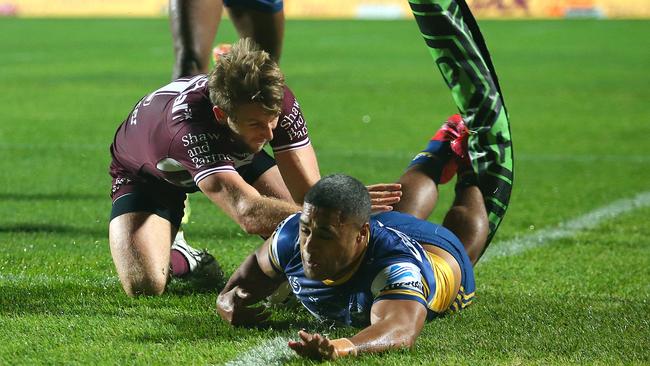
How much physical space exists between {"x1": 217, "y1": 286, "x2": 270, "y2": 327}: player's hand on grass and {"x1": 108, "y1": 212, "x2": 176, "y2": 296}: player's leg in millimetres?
665

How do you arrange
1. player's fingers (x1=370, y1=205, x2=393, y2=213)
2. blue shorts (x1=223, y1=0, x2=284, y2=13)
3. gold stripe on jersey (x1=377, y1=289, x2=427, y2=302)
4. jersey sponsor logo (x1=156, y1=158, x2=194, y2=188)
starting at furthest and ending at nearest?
blue shorts (x1=223, y1=0, x2=284, y2=13), jersey sponsor logo (x1=156, y1=158, x2=194, y2=188), player's fingers (x1=370, y1=205, x2=393, y2=213), gold stripe on jersey (x1=377, y1=289, x2=427, y2=302)

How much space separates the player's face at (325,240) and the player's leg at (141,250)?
1182 millimetres

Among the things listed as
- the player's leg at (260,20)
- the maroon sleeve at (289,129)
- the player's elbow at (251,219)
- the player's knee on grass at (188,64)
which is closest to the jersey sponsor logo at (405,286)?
the player's elbow at (251,219)

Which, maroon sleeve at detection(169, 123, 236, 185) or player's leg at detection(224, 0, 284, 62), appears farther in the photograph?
player's leg at detection(224, 0, 284, 62)

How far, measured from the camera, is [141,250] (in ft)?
16.7

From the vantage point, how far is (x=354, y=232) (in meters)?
3.87

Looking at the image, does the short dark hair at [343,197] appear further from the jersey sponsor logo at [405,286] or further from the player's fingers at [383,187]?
the player's fingers at [383,187]

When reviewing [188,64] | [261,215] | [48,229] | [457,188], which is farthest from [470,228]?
[48,229]

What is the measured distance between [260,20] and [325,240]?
10.2 ft

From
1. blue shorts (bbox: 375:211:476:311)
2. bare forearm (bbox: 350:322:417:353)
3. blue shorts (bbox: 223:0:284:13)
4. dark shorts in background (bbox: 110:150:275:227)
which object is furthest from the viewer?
blue shorts (bbox: 223:0:284:13)

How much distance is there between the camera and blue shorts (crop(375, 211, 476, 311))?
4.56 meters

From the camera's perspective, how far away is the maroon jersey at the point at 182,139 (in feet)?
15.0

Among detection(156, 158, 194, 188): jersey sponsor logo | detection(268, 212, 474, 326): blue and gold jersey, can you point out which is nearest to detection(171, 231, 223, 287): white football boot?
detection(156, 158, 194, 188): jersey sponsor logo

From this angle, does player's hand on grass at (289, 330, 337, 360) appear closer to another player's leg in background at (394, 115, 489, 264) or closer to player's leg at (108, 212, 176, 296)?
player's leg at (108, 212, 176, 296)
